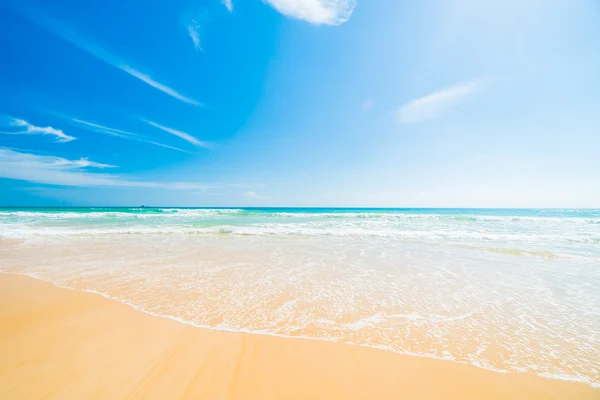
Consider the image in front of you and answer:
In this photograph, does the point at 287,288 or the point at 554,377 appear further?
the point at 287,288

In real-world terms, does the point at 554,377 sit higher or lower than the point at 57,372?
lower

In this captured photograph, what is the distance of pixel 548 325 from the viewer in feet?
12.0

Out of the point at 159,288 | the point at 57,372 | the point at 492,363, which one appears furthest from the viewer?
the point at 159,288

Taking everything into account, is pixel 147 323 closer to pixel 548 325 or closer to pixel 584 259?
pixel 548 325

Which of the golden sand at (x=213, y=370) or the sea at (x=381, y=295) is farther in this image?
the sea at (x=381, y=295)

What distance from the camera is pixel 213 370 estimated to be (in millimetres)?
2496

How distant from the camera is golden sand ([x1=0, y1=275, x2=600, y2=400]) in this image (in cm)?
222

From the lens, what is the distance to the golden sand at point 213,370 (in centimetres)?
222

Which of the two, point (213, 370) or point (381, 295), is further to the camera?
point (381, 295)

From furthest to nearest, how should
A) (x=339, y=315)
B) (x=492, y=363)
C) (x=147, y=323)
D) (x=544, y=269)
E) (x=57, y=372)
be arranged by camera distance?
(x=544, y=269) < (x=339, y=315) < (x=147, y=323) < (x=492, y=363) < (x=57, y=372)

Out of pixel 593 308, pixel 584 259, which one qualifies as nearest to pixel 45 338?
pixel 593 308

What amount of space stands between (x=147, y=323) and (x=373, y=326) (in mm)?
3200

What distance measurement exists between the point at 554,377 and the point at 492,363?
52 centimetres

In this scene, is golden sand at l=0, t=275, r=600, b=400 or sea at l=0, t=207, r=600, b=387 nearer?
golden sand at l=0, t=275, r=600, b=400
